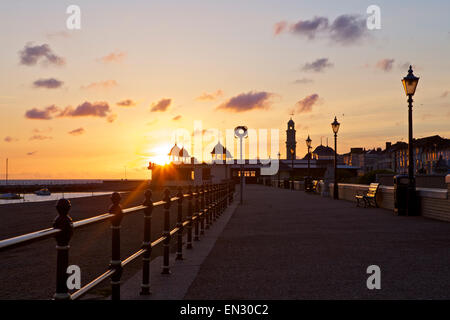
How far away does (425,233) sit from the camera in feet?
41.8

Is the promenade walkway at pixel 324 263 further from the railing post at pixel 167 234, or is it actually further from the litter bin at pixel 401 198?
the litter bin at pixel 401 198

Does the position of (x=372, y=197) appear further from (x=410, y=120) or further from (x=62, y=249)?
(x=62, y=249)

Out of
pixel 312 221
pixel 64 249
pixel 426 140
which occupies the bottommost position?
pixel 312 221

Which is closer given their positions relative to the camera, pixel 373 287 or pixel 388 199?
pixel 373 287

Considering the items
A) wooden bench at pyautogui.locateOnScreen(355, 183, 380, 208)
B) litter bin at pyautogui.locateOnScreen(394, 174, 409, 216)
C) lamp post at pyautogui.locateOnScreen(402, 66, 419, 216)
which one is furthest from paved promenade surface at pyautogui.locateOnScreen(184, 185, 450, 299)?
wooden bench at pyautogui.locateOnScreen(355, 183, 380, 208)

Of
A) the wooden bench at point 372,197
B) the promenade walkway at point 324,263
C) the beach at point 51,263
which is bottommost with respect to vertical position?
the beach at point 51,263

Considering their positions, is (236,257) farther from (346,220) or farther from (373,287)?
(346,220)

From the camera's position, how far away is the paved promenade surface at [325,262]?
6.30 metres

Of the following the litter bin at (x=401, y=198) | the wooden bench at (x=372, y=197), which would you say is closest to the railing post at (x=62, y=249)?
the litter bin at (x=401, y=198)

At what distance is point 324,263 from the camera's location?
842 cm

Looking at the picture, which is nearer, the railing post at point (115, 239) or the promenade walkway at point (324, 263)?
the railing post at point (115, 239)

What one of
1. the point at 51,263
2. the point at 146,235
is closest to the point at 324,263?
the point at 146,235
